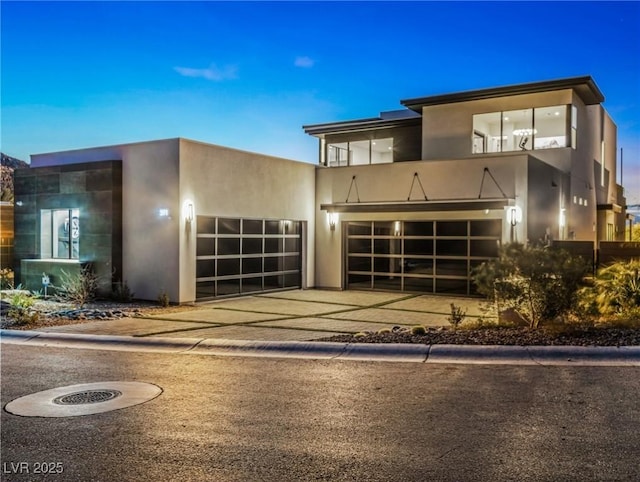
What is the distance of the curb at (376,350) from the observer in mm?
8438

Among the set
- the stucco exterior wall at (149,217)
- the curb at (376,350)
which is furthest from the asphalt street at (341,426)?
the stucco exterior wall at (149,217)

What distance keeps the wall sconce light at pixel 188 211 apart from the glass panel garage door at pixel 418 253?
6.64 m

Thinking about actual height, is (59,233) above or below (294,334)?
above

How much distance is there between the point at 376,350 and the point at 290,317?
4992 mm

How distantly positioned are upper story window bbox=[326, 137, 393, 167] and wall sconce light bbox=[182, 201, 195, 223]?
13.4m

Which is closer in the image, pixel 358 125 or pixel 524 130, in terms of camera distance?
pixel 524 130

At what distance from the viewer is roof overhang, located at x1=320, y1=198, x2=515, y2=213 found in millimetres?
17484

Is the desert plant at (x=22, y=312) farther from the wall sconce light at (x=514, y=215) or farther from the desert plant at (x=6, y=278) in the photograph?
the wall sconce light at (x=514, y=215)

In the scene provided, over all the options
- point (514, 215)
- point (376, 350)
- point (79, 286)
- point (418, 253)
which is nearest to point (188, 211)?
point (79, 286)

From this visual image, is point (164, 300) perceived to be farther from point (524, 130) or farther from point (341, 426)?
point (524, 130)

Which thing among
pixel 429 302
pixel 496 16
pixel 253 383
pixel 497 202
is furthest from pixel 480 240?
pixel 253 383

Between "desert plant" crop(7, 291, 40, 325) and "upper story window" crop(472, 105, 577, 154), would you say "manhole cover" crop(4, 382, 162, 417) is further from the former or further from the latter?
"upper story window" crop(472, 105, 577, 154)

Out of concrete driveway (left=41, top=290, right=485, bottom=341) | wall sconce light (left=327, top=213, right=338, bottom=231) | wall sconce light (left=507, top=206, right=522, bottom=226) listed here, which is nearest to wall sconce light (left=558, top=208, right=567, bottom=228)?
wall sconce light (left=507, top=206, right=522, bottom=226)

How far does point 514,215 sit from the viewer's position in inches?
683
